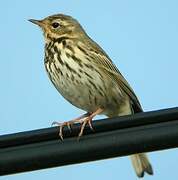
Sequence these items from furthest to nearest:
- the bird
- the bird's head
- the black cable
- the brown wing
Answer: the bird's head
the brown wing
the bird
the black cable

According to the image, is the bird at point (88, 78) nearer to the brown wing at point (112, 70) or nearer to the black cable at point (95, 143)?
the brown wing at point (112, 70)

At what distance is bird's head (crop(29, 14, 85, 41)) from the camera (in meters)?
9.71

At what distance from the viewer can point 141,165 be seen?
27.7 ft

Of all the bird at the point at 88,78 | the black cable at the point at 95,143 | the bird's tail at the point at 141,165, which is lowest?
the bird's tail at the point at 141,165

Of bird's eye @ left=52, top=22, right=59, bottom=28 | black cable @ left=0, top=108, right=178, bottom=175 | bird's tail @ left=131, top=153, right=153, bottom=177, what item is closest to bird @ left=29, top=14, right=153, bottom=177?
bird's tail @ left=131, top=153, right=153, bottom=177

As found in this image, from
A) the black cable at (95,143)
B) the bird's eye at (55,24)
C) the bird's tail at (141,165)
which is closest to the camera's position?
the black cable at (95,143)

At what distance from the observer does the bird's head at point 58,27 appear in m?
9.71

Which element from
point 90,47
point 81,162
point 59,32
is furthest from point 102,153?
point 59,32

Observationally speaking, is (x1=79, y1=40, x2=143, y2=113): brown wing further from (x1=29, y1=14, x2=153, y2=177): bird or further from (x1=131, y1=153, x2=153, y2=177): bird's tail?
(x1=131, y1=153, x2=153, y2=177): bird's tail

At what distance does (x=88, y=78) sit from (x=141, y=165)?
140 centimetres

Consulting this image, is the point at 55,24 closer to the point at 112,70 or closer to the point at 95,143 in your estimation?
the point at 112,70

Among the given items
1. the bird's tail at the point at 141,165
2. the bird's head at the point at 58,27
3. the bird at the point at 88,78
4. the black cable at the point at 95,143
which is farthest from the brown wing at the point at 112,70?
Result: the black cable at the point at 95,143

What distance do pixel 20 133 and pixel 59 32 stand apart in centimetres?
487

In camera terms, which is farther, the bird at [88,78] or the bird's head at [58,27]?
the bird's head at [58,27]
